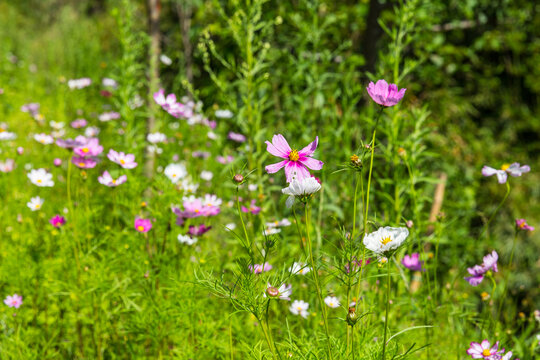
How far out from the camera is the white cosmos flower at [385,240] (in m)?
0.88

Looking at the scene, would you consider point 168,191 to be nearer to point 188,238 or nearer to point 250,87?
point 188,238

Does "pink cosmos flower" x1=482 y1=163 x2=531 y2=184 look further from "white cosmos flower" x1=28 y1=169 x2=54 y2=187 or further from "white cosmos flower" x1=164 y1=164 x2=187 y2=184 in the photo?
"white cosmos flower" x1=28 y1=169 x2=54 y2=187

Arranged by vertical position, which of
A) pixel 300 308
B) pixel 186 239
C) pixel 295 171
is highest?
pixel 295 171

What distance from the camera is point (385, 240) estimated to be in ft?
3.11

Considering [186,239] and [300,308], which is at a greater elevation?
[186,239]

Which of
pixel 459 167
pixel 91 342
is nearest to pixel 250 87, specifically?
pixel 91 342

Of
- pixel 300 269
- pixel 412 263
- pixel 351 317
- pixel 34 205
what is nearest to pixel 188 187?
pixel 34 205

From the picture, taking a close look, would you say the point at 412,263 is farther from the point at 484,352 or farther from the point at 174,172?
the point at 174,172

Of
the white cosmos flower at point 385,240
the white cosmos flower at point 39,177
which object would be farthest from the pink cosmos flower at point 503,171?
the white cosmos flower at point 39,177

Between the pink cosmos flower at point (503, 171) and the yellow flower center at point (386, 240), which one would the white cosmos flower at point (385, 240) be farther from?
the pink cosmos flower at point (503, 171)

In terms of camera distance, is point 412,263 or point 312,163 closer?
point 312,163

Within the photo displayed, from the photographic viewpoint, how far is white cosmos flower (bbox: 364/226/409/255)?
875 millimetres

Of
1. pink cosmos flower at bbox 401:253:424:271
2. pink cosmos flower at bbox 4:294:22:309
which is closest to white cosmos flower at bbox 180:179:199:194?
pink cosmos flower at bbox 4:294:22:309

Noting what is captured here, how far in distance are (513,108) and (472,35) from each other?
34.7 inches
